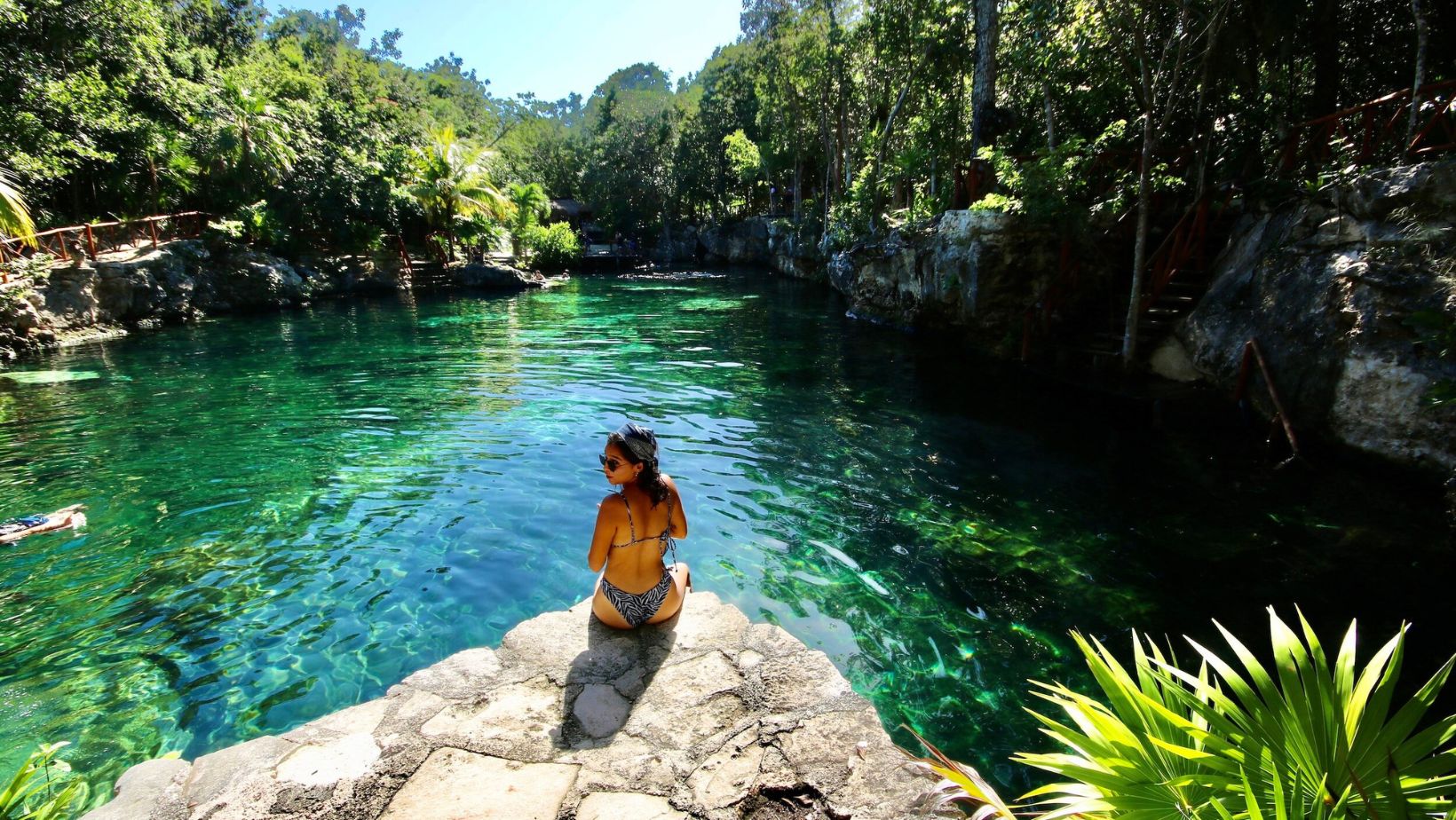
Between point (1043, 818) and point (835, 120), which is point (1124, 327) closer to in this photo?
point (1043, 818)

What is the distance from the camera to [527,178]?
55.2m

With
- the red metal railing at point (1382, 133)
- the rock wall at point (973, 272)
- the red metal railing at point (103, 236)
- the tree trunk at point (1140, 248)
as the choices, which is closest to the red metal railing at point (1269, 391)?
the tree trunk at point (1140, 248)

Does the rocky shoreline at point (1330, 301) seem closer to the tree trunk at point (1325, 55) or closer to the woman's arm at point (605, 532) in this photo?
the tree trunk at point (1325, 55)

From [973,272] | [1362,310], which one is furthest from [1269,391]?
[973,272]

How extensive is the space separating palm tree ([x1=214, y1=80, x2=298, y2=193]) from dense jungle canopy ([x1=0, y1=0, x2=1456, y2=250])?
0.08 m

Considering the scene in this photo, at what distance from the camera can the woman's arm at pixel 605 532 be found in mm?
4309

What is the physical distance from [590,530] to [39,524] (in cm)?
547

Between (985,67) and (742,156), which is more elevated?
(742,156)

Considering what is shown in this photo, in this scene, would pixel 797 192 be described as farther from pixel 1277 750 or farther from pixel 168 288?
pixel 1277 750

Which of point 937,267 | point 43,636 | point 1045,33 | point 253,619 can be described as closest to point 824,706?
point 253,619

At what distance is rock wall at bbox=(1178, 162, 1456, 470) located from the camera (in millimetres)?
8320

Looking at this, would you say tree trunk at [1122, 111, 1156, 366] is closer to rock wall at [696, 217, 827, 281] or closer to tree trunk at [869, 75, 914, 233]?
tree trunk at [869, 75, 914, 233]

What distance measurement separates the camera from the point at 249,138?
87.6 ft

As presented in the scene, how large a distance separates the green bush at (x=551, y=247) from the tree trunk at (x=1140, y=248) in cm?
3449
